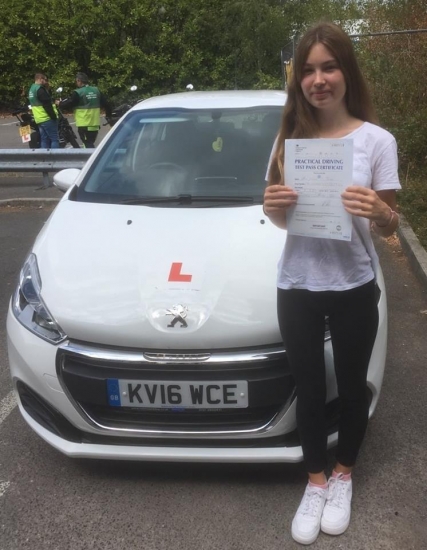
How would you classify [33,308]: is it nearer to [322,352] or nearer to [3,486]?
[3,486]

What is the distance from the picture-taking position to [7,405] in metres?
3.62

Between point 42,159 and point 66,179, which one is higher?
point 66,179

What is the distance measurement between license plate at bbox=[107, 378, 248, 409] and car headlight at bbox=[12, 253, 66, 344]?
1.14 ft

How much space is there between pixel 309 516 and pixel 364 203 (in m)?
1.24

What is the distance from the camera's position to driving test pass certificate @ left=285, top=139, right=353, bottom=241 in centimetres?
215

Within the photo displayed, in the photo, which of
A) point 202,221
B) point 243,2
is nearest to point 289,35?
point 243,2

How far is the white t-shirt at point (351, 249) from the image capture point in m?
2.19

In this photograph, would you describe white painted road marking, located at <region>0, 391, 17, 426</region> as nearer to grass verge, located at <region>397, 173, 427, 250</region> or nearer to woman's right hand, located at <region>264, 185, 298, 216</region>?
woman's right hand, located at <region>264, 185, 298, 216</region>

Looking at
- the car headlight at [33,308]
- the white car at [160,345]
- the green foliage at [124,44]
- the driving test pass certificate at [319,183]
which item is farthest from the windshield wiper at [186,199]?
the green foliage at [124,44]

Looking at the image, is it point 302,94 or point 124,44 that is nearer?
point 302,94

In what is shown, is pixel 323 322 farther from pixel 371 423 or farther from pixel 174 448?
pixel 371 423

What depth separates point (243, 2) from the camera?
22891mm

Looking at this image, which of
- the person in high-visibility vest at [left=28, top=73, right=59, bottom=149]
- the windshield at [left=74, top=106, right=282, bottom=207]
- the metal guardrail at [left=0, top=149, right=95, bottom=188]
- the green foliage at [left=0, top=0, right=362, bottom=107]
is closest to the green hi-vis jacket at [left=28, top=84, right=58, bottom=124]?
the person in high-visibility vest at [left=28, top=73, right=59, bottom=149]

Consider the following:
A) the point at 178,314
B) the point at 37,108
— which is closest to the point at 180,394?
the point at 178,314
